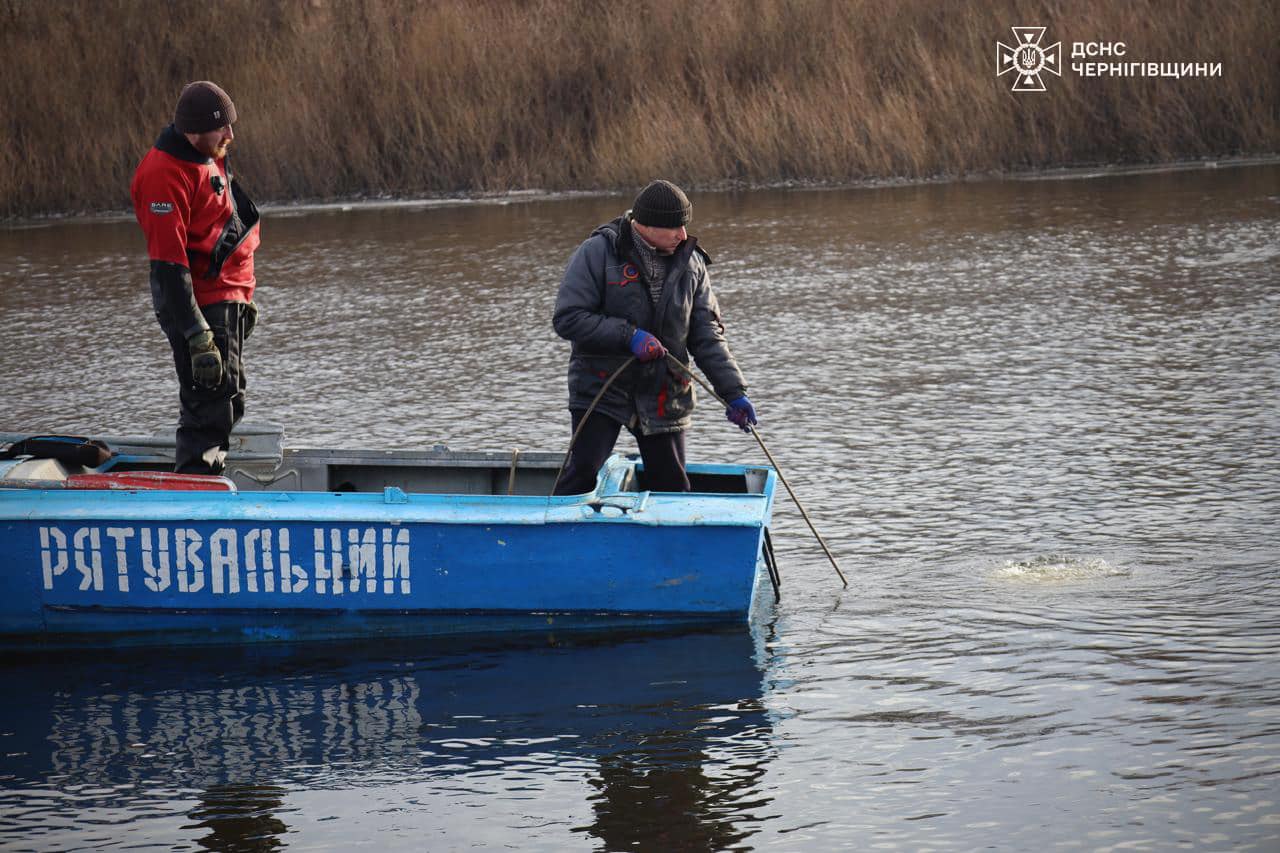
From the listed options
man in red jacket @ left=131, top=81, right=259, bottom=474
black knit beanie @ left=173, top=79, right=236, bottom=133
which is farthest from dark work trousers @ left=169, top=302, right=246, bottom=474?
black knit beanie @ left=173, top=79, right=236, bottom=133

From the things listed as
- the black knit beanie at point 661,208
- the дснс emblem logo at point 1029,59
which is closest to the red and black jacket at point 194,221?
the black knit beanie at point 661,208

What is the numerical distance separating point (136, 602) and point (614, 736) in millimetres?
1834

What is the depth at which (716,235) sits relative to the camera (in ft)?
52.7

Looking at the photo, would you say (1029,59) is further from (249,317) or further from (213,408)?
(213,408)

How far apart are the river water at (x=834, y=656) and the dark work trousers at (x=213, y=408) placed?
0.82 m

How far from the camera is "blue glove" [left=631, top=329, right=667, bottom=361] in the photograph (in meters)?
5.75

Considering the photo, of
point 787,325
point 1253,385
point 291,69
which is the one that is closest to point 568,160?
point 291,69

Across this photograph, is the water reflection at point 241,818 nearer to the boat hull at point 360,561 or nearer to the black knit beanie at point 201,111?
the boat hull at point 360,561

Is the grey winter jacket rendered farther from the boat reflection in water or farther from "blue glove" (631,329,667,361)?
the boat reflection in water

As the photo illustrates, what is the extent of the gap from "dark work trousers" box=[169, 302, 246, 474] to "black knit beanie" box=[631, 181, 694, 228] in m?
1.64

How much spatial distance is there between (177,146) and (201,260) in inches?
17.3

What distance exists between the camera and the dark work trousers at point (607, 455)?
608 centimetres

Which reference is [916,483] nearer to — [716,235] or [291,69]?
[716,235]

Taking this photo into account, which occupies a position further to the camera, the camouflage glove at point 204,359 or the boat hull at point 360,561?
the camouflage glove at point 204,359
